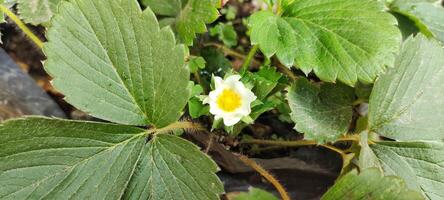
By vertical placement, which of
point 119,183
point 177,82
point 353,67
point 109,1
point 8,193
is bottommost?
point 8,193

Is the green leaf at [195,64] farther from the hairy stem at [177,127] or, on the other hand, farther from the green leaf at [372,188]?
the green leaf at [372,188]

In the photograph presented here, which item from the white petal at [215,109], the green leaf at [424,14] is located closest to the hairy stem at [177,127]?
the white petal at [215,109]

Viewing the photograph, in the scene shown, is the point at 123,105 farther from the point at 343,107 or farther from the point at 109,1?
the point at 343,107

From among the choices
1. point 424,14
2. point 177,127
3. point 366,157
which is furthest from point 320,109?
point 424,14

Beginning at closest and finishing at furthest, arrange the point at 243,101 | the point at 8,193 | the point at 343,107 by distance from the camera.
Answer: the point at 8,193, the point at 243,101, the point at 343,107

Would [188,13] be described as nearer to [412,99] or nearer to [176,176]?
[176,176]

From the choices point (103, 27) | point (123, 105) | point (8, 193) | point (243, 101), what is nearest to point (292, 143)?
point (243, 101)
